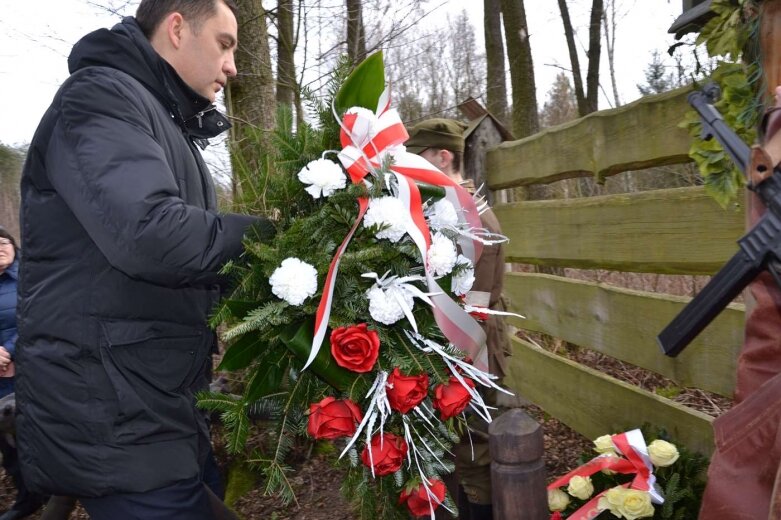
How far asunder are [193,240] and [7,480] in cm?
455

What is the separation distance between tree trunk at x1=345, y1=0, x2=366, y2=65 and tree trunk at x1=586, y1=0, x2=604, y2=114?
234 inches

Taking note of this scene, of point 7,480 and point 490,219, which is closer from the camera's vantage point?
point 490,219

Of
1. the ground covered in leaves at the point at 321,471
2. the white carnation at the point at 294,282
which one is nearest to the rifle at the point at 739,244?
the white carnation at the point at 294,282

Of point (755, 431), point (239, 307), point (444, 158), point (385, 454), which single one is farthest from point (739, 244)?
point (444, 158)

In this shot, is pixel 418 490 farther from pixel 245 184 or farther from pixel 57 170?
pixel 57 170

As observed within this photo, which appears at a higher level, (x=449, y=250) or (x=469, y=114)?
(x=469, y=114)

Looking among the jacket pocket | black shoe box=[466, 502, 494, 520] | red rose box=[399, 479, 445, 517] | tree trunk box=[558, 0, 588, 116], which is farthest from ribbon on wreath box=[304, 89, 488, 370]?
tree trunk box=[558, 0, 588, 116]

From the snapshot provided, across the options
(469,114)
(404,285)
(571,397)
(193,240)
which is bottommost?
(571,397)

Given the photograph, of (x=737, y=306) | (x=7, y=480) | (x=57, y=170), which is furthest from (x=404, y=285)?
(x=7, y=480)

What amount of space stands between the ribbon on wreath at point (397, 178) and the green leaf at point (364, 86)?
30mm

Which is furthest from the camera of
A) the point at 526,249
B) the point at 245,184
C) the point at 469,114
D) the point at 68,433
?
the point at 469,114

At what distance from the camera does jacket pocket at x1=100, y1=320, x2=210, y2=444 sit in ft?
5.48

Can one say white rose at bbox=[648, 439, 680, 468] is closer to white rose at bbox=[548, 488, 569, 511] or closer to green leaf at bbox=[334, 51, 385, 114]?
white rose at bbox=[548, 488, 569, 511]

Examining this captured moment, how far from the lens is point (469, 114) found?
4.89 m
